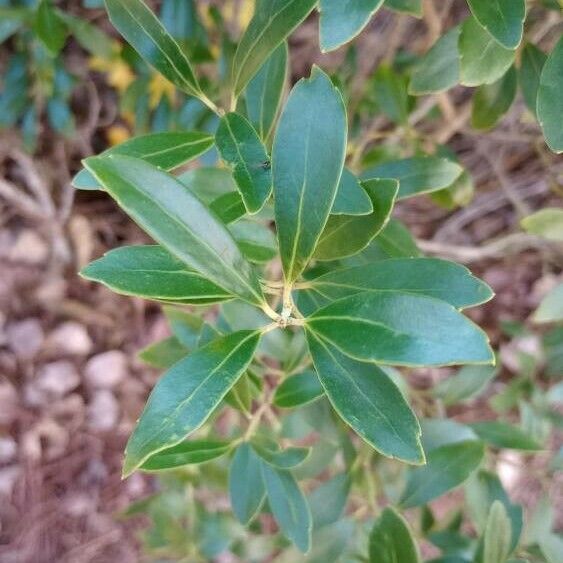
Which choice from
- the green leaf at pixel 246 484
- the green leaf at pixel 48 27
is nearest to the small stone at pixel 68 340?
the green leaf at pixel 48 27

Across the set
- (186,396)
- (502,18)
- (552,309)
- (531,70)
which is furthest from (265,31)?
(552,309)

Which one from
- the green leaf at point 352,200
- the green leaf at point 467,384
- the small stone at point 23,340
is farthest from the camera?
the small stone at point 23,340

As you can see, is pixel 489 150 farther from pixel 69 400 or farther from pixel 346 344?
pixel 346 344

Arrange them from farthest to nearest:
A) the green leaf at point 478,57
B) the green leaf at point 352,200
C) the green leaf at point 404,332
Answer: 1. the green leaf at point 478,57
2. the green leaf at point 352,200
3. the green leaf at point 404,332

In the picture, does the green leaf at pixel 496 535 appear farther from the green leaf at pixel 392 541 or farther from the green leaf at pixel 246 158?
the green leaf at pixel 246 158

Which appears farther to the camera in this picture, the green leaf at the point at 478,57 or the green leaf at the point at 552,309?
the green leaf at the point at 552,309

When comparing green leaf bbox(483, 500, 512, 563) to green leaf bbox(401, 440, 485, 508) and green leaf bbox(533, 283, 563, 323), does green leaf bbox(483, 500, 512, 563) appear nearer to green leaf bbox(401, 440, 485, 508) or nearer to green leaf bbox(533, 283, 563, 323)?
green leaf bbox(401, 440, 485, 508)
